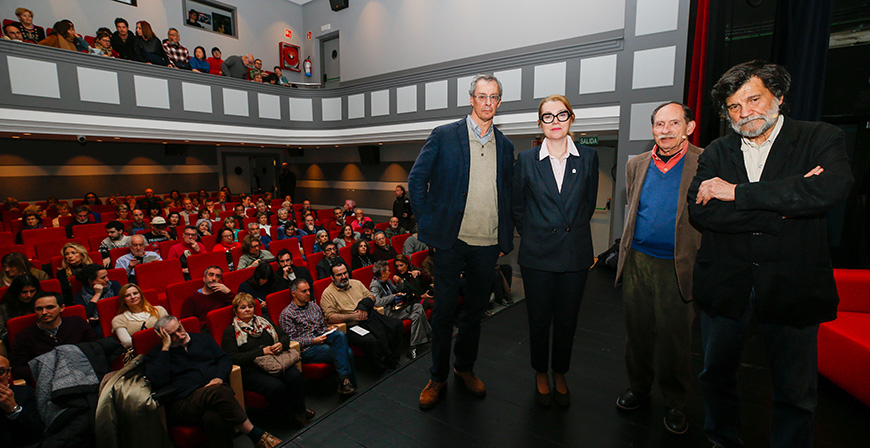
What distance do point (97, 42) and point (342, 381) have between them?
316 inches

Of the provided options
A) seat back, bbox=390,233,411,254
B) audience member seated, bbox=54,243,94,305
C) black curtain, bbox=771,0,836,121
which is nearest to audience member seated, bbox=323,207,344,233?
seat back, bbox=390,233,411,254

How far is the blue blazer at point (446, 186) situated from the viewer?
5.88 ft

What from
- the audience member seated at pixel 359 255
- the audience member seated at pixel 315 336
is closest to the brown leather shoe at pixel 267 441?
the audience member seated at pixel 315 336

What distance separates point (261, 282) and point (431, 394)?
2.69 m

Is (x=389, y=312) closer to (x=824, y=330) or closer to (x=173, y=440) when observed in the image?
(x=173, y=440)

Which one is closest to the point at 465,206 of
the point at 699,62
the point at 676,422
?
the point at 676,422

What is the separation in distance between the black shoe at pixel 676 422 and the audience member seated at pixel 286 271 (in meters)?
3.38

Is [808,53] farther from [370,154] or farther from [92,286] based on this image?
[370,154]

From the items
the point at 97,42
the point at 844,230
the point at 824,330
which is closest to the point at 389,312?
the point at 824,330

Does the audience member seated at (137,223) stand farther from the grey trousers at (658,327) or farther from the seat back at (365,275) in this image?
the grey trousers at (658,327)

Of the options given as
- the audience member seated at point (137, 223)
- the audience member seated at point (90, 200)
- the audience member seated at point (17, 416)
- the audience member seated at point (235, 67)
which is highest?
the audience member seated at point (235, 67)

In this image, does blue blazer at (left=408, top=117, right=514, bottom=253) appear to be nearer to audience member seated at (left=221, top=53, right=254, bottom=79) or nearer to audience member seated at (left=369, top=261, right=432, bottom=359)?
audience member seated at (left=369, top=261, right=432, bottom=359)

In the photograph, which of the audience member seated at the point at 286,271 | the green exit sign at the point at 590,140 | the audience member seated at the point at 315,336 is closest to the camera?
the audience member seated at the point at 315,336

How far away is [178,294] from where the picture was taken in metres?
3.73
